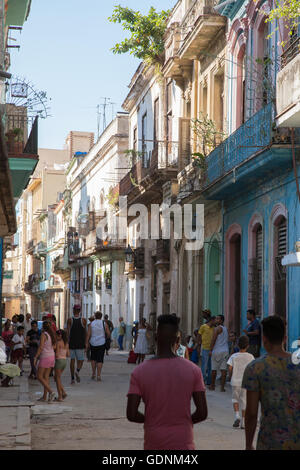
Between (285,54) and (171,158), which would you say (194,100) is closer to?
(171,158)

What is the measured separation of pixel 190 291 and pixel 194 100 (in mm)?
5916

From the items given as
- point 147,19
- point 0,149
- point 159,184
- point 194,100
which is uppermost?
point 147,19

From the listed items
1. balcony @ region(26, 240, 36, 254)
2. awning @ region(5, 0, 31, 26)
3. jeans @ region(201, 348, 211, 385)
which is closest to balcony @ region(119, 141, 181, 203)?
awning @ region(5, 0, 31, 26)

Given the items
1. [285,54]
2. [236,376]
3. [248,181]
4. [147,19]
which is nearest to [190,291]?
[248,181]

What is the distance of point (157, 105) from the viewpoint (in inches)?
1298

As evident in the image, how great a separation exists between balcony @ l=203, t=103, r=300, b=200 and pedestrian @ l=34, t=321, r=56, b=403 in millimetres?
5396

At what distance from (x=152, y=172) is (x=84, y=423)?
17687mm

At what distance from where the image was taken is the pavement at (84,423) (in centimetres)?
988

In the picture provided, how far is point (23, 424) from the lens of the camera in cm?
1099

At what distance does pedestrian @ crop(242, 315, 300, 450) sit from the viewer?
17.1 ft

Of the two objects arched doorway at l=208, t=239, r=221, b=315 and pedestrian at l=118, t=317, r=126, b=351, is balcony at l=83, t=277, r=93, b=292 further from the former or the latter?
arched doorway at l=208, t=239, r=221, b=315

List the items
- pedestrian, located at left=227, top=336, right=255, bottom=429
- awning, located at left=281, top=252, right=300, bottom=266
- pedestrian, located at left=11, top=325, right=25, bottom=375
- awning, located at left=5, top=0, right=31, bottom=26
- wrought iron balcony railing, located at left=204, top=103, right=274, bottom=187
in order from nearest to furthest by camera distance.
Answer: pedestrian, located at left=227, top=336, right=255, bottom=429 < awning, located at left=281, top=252, right=300, bottom=266 < wrought iron balcony railing, located at left=204, top=103, right=274, bottom=187 < pedestrian, located at left=11, top=325, right=25, bottom=375 < awning, located at left=5, top=0, right=31, bottom=26

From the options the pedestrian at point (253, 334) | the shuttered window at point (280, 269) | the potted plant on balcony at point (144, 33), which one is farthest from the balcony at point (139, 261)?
the pedestrian at point (253, 334)

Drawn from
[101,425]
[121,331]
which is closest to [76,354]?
[101,425]
